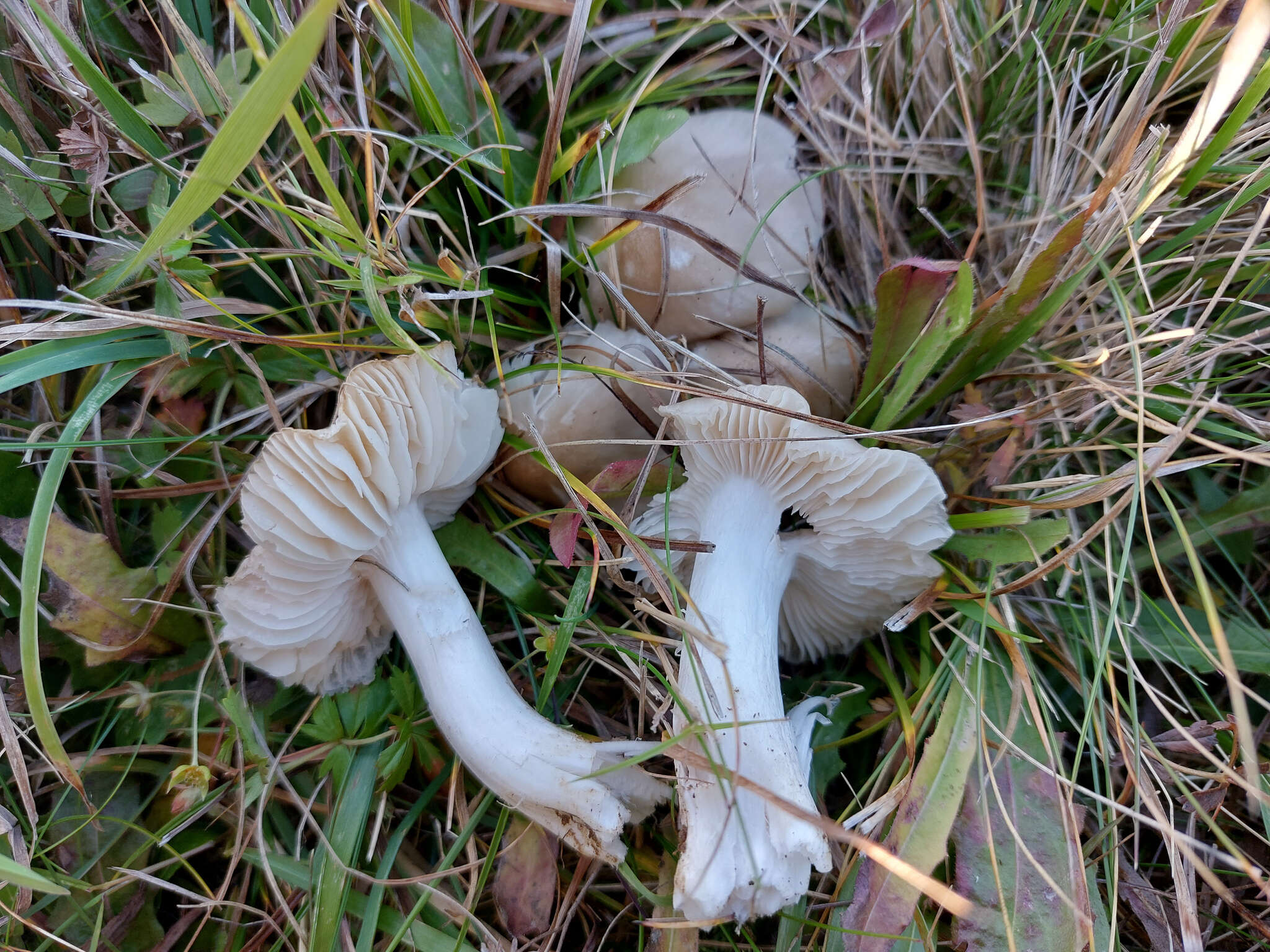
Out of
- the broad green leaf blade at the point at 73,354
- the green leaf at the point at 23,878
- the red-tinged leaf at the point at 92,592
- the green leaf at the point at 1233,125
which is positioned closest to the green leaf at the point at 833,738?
the green leaf at the point at 1233,125

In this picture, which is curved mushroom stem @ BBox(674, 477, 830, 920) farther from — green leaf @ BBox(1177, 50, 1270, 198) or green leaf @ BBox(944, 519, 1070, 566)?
green leaf @ BBox(1177, 50, 1270, 198)

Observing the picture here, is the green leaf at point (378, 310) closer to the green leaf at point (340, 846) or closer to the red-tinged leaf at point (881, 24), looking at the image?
the green leaf at point (340, 846)

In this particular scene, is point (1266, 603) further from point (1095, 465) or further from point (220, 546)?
point (220, 546)

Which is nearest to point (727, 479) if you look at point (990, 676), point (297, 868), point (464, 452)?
point (464, 452)

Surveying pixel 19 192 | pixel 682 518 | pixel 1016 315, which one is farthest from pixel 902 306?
pixel 19 192

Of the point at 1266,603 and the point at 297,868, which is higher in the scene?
the point at 1266,603

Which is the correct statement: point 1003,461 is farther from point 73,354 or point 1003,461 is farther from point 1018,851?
point 73,354

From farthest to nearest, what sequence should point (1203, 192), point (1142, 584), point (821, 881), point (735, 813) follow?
point (1142, 584)
point (1203, 192)
point (821, 881)
point (735, 813)

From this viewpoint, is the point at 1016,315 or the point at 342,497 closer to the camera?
the point at 342,497
